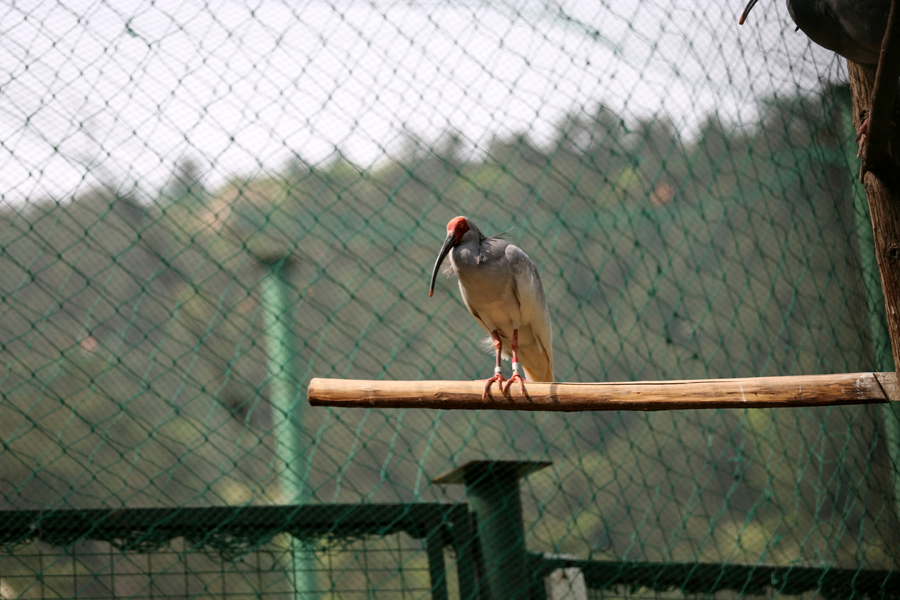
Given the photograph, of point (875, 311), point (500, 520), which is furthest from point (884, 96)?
point (875, 311)

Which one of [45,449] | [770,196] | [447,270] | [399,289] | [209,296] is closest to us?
[45,449]

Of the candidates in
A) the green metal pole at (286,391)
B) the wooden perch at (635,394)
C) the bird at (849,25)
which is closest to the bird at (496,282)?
the wooden perch at (635,394)

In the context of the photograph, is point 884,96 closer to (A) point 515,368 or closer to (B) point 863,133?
(B) point 863,133

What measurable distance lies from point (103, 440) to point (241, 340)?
18.6 inches

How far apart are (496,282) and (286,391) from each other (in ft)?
2.44

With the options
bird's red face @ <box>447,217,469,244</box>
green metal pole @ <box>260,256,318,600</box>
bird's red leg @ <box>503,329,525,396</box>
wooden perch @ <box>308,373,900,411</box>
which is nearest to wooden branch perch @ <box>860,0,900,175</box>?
wooden perch @ <box>308,373,900,411</box>

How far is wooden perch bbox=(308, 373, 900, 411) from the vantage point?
122cm

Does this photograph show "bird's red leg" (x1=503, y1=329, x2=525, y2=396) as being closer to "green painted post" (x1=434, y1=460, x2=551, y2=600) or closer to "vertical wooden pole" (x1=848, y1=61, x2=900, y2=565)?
"green painted post" (x1=434, y1=460, x2=551, y2=600)

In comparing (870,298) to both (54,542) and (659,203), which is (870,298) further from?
(54,542)

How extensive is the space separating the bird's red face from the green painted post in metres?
0.66

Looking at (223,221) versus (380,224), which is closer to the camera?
(223,221)

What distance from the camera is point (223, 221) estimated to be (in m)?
2.12

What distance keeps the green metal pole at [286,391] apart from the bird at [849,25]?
1503 millimetres

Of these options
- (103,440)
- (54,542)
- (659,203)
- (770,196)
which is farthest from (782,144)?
(54,542)
